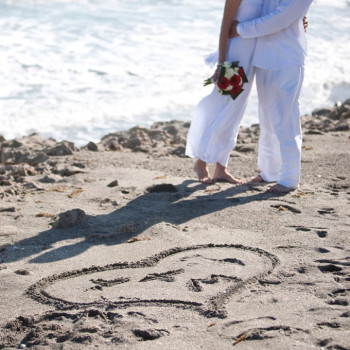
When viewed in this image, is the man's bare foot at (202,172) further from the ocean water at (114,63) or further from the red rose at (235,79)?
the ocean water at (114,63)

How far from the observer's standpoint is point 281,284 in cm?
349

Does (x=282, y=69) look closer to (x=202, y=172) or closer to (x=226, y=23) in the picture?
(x=226, y=23)

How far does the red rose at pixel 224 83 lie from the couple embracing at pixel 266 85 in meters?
0.09

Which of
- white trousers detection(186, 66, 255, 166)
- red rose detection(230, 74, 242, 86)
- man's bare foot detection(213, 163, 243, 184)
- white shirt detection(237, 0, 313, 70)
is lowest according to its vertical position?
man's bare foot detection(213, 163, 243, 184)

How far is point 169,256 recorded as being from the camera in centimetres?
398

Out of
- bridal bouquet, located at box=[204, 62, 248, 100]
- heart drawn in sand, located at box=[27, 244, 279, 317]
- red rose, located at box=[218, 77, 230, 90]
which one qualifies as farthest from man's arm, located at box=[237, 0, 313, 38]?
heart drawn in sand, located at box=[27, 244, 279, 317]

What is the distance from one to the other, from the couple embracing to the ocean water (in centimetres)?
330

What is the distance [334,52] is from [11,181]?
413 inches

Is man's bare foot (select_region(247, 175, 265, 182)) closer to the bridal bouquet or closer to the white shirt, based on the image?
the bridal bouquet

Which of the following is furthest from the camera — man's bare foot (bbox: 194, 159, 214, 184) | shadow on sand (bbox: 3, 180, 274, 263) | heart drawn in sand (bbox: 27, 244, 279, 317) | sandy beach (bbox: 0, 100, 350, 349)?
man's bare foot (bbox: 194, 159, 214, 184)

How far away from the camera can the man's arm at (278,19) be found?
4.98 metres

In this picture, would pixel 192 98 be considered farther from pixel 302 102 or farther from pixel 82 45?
pixel 82 45

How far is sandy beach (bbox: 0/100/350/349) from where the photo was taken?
299 centimetres

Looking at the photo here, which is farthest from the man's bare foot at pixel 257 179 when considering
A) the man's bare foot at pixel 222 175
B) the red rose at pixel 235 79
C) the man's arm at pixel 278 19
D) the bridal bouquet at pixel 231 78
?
the man's arm at pixel 278 19
